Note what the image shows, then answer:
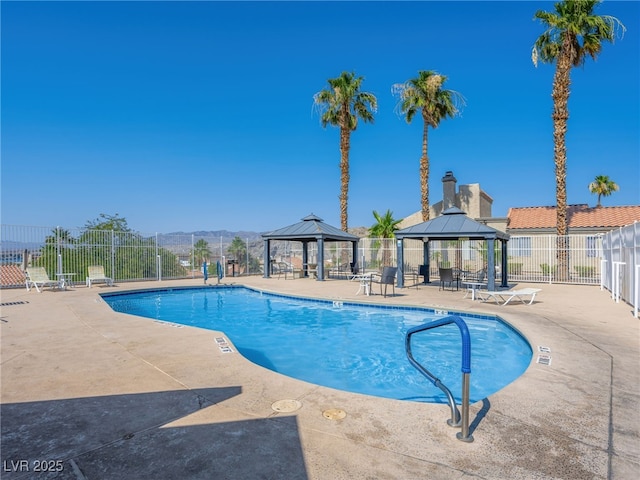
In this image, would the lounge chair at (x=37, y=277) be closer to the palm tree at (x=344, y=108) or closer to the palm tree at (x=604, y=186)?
the palm tree at (x=344, y=108)

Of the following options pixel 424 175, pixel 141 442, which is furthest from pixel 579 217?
pixel 141 442

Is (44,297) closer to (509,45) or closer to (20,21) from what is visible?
(20,21)

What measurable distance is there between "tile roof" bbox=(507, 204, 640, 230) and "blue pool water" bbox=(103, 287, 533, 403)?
1952 centimetres

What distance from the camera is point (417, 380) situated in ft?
18.3

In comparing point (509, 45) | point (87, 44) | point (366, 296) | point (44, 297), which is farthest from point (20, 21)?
point (509, 45)

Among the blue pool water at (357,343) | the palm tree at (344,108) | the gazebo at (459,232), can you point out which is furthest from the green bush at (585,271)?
the blue pool water at (357,343)

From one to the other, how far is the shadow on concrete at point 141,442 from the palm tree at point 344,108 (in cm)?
1877

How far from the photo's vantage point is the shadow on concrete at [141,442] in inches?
93.5

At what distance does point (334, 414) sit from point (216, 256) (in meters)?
18.1

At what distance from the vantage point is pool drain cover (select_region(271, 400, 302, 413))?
10.9 ft

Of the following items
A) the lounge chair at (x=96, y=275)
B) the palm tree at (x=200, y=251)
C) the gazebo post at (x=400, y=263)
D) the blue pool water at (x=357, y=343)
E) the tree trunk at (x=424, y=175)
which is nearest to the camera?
the blue pool water at (x=357, y=343)

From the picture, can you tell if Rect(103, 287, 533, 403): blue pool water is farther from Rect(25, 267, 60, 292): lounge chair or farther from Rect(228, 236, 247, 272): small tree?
Rect(228, 236, 247, 272): small tree

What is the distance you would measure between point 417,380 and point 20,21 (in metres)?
14.6

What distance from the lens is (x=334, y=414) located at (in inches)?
128
